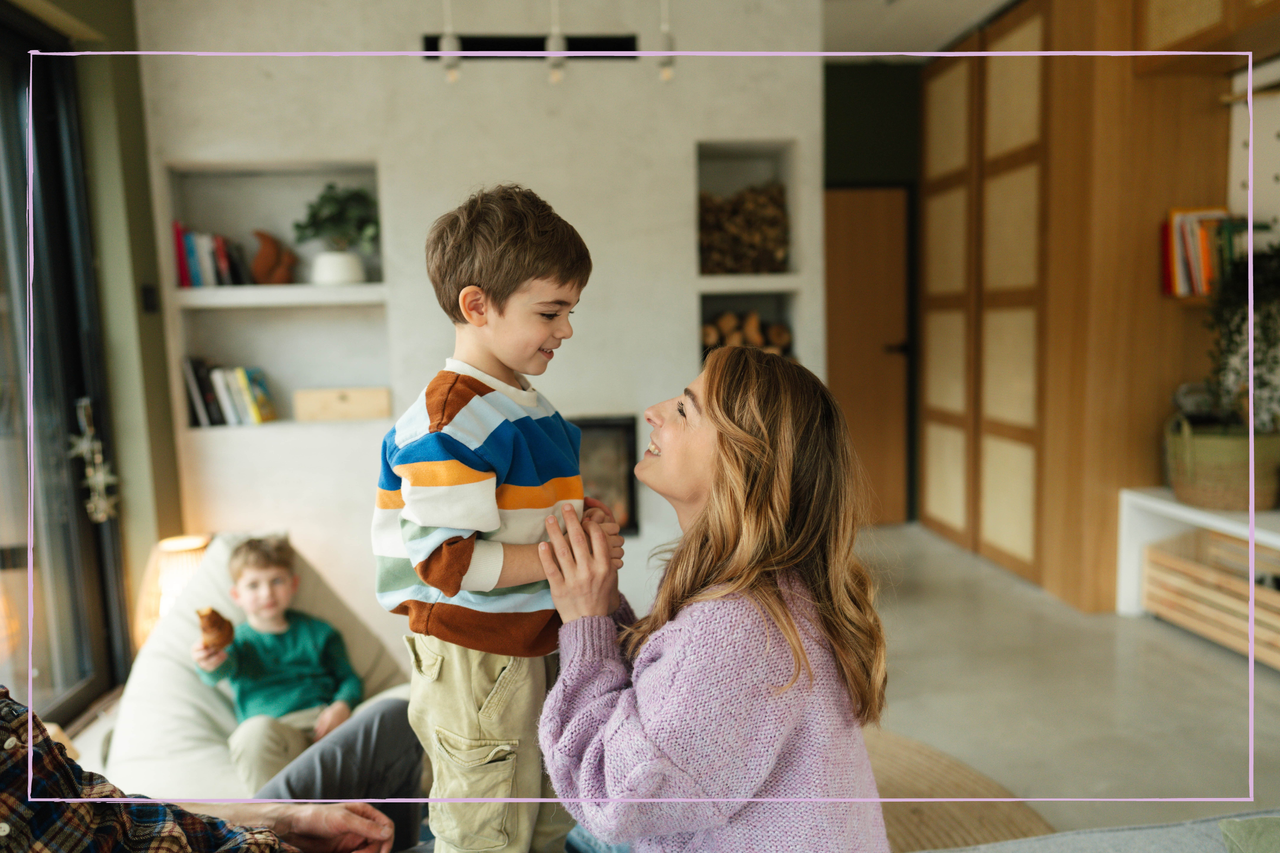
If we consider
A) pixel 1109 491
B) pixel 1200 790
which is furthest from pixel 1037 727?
pixel 1109 491

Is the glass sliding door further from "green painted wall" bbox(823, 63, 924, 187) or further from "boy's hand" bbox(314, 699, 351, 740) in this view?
"green painted wall" bbox(823, 63, 924, 187)

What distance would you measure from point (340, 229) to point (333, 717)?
1330 millimetres

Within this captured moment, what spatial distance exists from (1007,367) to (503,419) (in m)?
3.85

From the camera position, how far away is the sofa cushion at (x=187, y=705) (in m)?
2.05

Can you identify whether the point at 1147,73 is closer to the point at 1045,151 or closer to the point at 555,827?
the point at 1045,151

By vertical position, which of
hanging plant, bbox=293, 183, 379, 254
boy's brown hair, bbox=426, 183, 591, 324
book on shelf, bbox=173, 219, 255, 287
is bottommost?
boy's brown hair, bbox=426, 183, 591, 324

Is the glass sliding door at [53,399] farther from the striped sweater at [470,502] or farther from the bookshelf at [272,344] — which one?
the striped sweater at [470,502]

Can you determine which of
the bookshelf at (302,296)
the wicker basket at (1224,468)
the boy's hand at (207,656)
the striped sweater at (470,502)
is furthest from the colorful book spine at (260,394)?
the wicker basket at (1224,468)

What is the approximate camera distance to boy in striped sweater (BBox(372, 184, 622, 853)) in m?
0.90

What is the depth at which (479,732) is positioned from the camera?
3.29 ft

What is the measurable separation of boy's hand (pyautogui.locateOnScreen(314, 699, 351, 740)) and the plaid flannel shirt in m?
1.10

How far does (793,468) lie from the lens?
95cm

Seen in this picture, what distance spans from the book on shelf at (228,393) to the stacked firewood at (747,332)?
2.61 feet

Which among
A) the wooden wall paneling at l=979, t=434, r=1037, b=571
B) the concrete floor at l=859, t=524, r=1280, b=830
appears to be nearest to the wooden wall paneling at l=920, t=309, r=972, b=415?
the wooden wall paneling at l=979, t=434, r=1037, b=571
